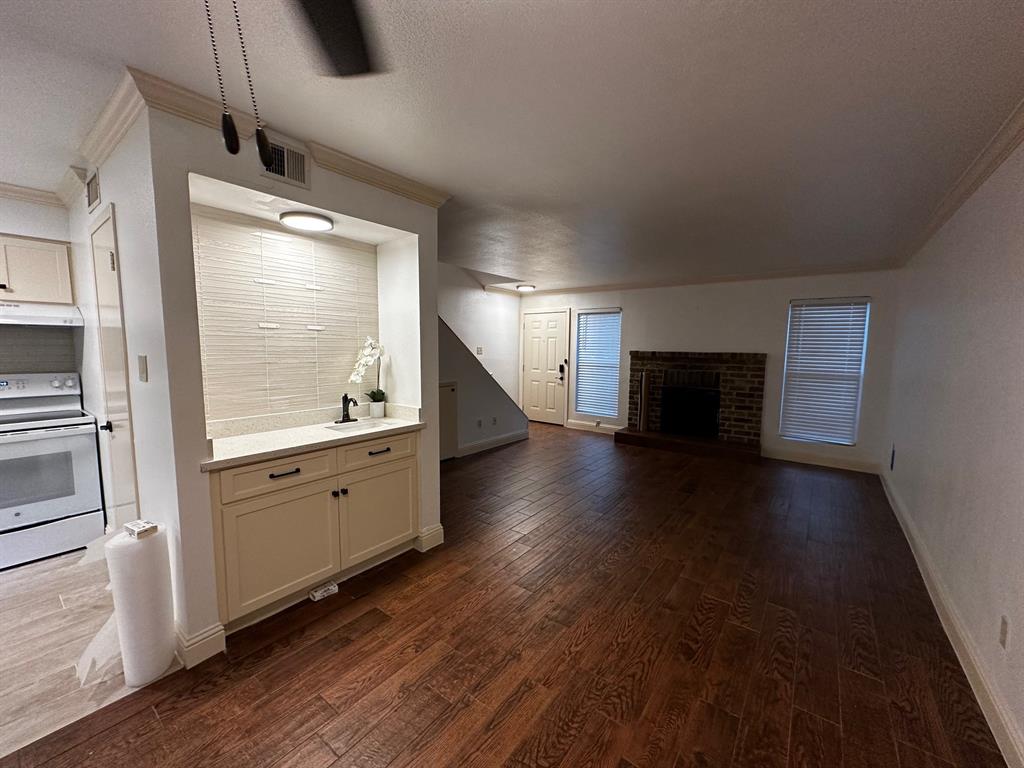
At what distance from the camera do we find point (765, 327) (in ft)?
17.6

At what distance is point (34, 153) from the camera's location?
220 cm

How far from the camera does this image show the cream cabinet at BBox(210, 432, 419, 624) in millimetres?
1960

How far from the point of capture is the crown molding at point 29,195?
2.69 meters

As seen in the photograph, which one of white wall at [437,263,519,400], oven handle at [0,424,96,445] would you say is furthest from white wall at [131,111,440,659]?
white wall at [437,263,519,400]

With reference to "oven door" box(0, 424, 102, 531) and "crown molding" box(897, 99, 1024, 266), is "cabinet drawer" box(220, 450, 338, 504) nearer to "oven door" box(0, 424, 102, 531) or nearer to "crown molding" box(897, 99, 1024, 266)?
"oven door" box(0, 424, 102, 531)

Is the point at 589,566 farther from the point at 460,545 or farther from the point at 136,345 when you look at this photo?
the point at 136,345

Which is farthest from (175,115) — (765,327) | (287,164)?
(765,327)

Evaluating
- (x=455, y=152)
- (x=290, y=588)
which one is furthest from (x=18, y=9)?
(x=290, y=588)

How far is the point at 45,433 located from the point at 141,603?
73.6 inches

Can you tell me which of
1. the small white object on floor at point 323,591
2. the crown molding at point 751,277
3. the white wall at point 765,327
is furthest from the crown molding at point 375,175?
the white wall at point 765,327

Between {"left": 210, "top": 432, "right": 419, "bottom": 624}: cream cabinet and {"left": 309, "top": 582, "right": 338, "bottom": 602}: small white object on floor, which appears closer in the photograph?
{"left": 210, "top": 432, "right": 419, "bottom": 624}: cream cabinet

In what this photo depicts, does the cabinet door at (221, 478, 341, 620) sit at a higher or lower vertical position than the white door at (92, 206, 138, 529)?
lower

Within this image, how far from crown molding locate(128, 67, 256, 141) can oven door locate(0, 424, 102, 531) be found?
243 cm

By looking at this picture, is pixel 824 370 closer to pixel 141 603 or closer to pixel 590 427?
pixel 590 427
